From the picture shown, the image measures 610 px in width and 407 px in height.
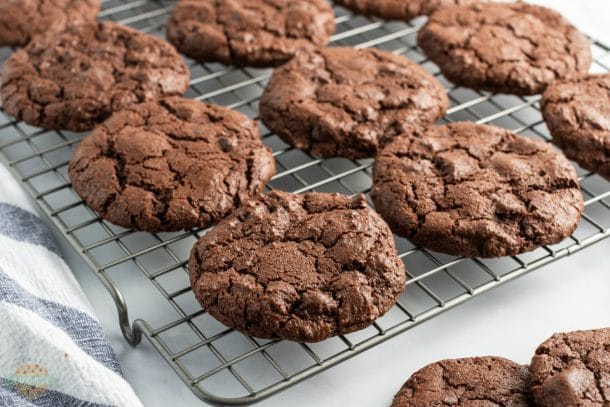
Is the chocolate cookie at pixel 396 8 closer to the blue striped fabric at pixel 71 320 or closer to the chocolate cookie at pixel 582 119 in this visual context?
the chocolate cookie at pixel 582 119

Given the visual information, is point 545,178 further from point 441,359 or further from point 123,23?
point 123,23

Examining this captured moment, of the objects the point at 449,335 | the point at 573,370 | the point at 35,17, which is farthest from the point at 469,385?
the point at 35,17

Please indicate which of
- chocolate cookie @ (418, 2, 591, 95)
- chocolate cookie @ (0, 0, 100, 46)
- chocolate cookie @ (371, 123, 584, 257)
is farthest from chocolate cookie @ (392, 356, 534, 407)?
chocolate cookie @ (0, 0, 100, 46)

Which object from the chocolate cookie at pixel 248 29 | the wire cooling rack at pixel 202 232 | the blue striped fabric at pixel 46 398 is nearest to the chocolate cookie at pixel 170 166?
the wire cooling rack at pixel 202 232

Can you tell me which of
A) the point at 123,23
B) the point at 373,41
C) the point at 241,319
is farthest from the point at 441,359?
the point at 123,23

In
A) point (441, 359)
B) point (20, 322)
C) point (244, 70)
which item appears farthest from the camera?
point (244, 70)

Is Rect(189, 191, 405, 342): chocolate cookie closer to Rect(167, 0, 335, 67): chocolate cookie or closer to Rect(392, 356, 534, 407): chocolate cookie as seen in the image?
Rect(392, 356, 534, 407): chocolate cookie

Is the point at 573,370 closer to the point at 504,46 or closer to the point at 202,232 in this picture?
the point at 202,232
